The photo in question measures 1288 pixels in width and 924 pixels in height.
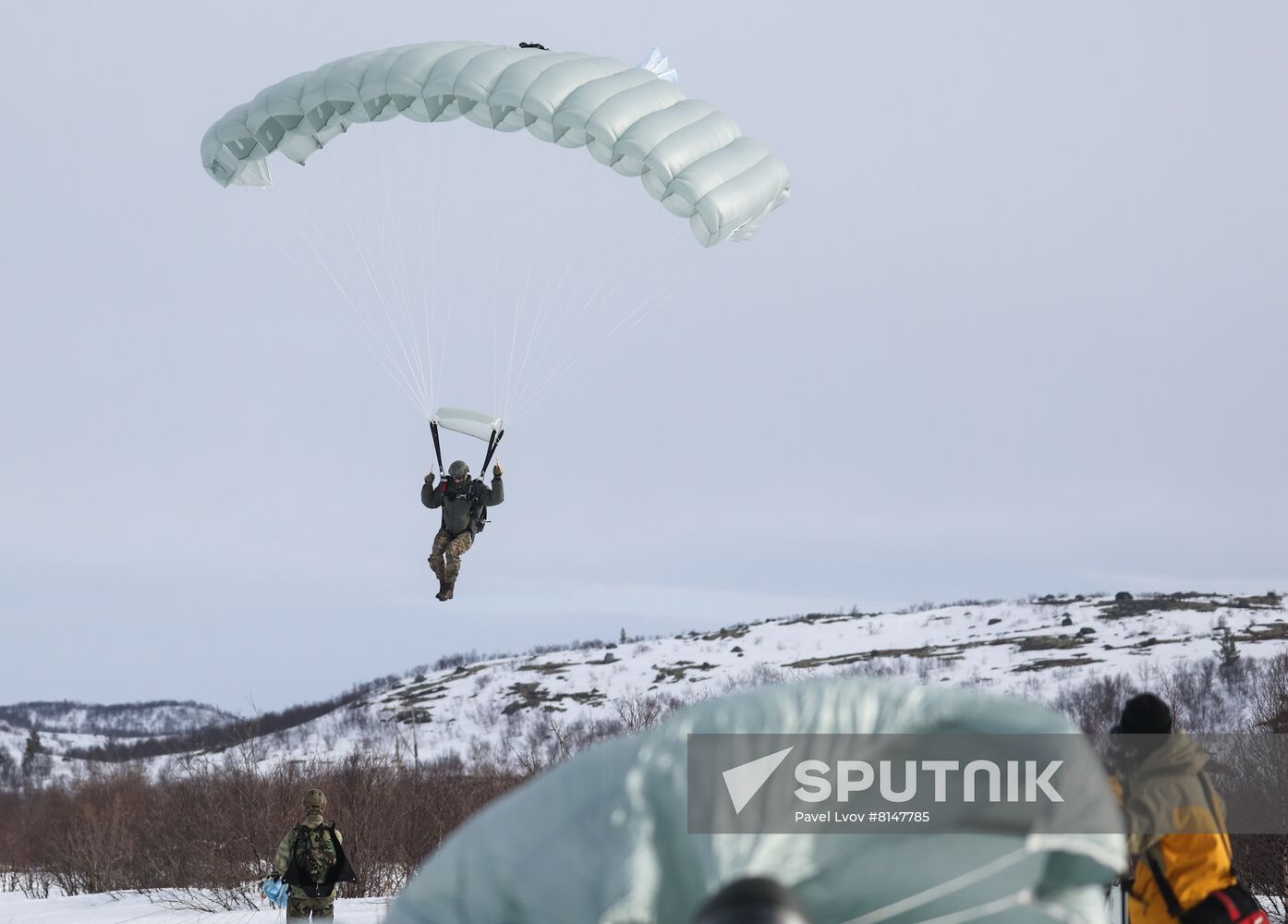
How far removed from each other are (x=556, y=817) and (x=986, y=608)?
98.4 m

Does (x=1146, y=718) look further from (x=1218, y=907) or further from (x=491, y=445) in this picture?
(x=491, y=445)

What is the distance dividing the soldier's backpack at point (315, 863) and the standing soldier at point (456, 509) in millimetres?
3463

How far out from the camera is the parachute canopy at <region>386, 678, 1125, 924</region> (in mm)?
812

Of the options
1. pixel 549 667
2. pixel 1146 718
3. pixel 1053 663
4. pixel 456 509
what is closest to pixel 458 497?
pixel 456 509

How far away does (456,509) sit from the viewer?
36.0ft

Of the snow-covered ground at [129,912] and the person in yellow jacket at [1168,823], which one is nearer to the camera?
the person in yellow jacket at [1168,823]

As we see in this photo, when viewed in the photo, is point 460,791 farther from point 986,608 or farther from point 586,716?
point 986,608

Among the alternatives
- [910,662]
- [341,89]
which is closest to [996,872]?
[341,89]

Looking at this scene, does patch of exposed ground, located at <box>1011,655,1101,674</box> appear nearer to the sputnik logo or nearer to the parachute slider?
the parachute slider

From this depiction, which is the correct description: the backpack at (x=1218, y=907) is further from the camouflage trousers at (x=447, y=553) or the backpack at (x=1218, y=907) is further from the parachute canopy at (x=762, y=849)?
the camouflage trousers at (x=447, y=553)

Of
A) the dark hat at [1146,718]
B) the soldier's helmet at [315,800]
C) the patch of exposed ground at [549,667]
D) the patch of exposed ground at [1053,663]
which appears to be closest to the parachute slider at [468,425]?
the soldier's helmet at [315,800]

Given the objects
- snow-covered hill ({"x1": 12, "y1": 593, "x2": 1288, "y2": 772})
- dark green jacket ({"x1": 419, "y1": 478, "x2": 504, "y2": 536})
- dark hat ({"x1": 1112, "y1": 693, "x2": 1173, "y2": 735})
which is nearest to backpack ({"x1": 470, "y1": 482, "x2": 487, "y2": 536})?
dark green jacket ({"x1": 419, "y1": 478, "x2": 504, "y2": 536})

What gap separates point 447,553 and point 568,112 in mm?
4097

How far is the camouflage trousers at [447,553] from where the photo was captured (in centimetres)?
1107
